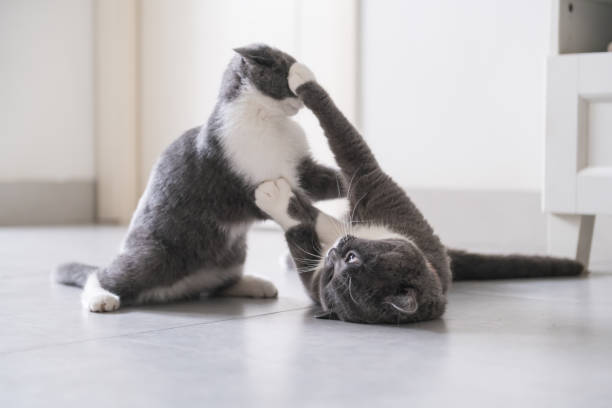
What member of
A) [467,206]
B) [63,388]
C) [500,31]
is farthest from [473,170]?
[63,388]

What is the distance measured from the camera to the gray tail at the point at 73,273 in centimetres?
188

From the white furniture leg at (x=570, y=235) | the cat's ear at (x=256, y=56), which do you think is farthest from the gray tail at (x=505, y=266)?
the cat's ear at (x=256, y=56)

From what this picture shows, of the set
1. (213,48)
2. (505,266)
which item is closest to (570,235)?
(505,266)

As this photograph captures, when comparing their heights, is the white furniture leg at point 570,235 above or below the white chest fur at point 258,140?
below

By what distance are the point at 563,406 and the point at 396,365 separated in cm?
27

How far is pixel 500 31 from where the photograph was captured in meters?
2.92

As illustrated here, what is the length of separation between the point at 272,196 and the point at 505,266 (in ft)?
2.59

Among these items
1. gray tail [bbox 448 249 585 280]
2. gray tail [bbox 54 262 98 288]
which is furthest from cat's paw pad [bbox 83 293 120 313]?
gray tail [bbox 448 249 585 280]

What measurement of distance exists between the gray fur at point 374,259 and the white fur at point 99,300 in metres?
0.38

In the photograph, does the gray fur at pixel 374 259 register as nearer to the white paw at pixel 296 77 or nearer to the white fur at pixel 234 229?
the white paw at pixel 296 77

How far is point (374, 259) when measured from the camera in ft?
4.58

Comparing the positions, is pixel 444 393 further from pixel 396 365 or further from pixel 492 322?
pixel 492 322

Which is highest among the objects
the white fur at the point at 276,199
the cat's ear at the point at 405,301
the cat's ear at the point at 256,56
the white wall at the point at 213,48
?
the white wall at the point at 213,48

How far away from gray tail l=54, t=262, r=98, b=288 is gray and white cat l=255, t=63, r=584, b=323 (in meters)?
0.52
